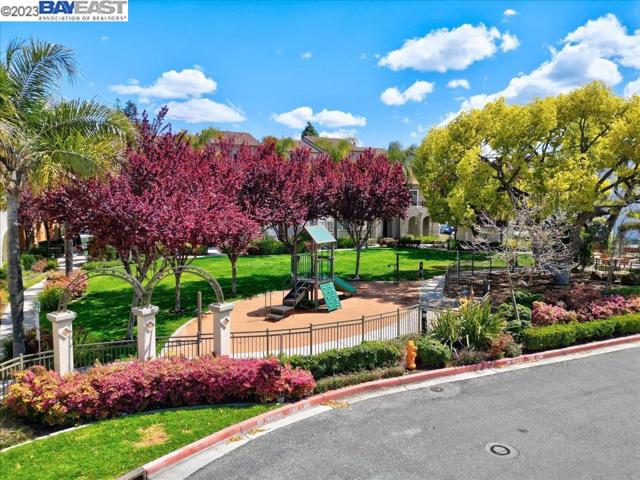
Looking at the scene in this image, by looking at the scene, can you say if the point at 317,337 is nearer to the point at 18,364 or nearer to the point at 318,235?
the point at 318,235

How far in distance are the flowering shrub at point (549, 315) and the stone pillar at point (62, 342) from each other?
47.4 ft

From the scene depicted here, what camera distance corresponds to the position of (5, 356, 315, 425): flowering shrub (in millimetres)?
9234

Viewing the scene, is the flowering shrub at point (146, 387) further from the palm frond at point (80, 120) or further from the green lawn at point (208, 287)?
the palm frond at point (80, 120)

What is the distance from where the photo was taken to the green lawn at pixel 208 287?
56.6 ft

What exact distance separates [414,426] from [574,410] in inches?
155

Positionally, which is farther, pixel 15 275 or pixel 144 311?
pixel 15 275

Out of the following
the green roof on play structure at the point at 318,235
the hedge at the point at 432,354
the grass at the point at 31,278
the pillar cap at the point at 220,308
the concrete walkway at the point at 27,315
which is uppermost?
the green roof on play structure at the point at 318,235

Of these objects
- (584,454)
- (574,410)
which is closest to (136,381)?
(584,454)

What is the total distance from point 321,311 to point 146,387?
10154 mm

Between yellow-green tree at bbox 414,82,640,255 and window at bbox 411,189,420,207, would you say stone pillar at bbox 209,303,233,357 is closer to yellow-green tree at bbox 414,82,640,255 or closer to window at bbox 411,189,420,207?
yellow-green tree at bbox 414,82,640,255

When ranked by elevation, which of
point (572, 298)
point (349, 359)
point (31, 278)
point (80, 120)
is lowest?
point (349, 359)

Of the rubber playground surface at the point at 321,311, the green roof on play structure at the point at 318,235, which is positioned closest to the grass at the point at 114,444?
the rubber playground surface at the point at 321,311

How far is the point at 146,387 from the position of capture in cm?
996

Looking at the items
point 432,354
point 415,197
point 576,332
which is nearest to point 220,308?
point 432,354
